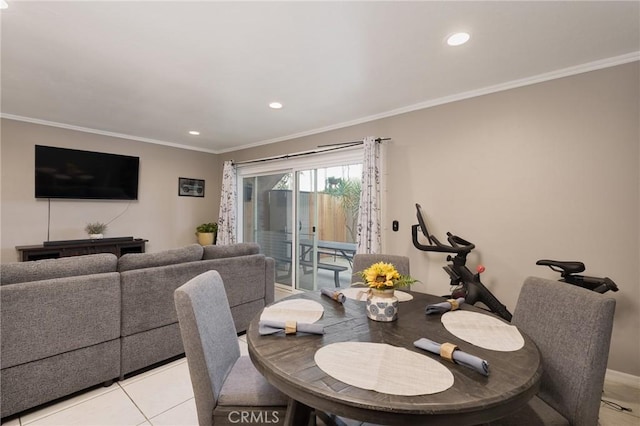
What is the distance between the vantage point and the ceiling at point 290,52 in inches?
70.5

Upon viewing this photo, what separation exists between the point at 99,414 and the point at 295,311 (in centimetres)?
154

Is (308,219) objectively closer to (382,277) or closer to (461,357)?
(382,277)

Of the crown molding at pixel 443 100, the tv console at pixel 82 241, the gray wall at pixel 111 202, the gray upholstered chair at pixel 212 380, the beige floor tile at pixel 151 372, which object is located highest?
the crown molding at pixel 443 100

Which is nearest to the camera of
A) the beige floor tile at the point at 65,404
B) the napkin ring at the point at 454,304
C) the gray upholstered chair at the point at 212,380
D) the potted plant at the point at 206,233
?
the gray upholstered chair at the point at 212,380

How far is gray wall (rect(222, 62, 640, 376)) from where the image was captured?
2.27 metres

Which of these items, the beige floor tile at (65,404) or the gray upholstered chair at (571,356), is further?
the beige floor tile at (65,404)

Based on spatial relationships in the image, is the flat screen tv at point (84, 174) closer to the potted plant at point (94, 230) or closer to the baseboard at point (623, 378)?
the potted plant at point (94, 230)

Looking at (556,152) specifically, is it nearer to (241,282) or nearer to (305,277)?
(241,282)

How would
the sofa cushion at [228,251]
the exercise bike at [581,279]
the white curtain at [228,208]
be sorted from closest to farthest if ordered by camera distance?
the exercise bike at [581,279] < the sofa cushion at [228,251] < the white curtain at [228,208]

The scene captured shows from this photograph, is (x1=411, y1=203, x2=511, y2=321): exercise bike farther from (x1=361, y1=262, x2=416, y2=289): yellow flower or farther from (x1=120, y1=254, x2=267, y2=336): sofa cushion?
(x1=120, y1=254, x2=267, y2=336): sofa cushion

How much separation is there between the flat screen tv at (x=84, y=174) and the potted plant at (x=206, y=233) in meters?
1.23

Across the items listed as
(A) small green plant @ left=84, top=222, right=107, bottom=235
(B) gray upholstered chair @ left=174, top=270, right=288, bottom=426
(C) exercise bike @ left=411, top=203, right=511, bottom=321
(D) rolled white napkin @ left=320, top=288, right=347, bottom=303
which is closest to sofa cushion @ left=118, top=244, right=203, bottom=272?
(B) gray upholstered chair @ left=174, top=270, right=288, bottom=426

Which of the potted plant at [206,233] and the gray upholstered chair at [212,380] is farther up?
the potted plant at [206,233]
